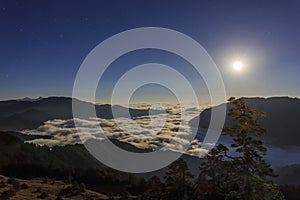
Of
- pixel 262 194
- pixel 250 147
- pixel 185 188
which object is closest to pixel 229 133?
pixel 250 147

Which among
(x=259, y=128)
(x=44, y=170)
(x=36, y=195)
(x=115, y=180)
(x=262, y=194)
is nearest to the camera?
(x=262, y=194)

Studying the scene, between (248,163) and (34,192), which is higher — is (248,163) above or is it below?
above

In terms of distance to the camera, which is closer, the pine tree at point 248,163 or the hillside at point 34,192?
the pine tree at point 248,163

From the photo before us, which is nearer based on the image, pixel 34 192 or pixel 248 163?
pixel 248 163

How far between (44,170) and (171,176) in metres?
43.7

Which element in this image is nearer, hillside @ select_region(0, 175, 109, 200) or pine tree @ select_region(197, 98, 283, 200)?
pine tree @ select_region(197, 98, 283, 200)

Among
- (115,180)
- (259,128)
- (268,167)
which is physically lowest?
(115,180)

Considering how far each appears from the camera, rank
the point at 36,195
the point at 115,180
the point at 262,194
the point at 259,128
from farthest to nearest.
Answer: the point at 115,180 → the point at 36,195 → the point at 259,128 → the point at 262,194

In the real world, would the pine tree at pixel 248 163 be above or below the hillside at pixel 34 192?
above

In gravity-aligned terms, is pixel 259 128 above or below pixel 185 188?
above

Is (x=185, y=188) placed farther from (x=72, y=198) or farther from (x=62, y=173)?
(x=62, y=173)

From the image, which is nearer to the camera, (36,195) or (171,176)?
(36,195)

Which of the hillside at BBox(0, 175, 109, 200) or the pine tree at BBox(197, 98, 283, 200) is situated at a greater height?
the pine tree at BBox(197, 98, 283, 200)

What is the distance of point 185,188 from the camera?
30.1 m
